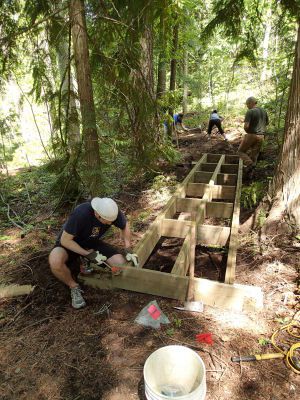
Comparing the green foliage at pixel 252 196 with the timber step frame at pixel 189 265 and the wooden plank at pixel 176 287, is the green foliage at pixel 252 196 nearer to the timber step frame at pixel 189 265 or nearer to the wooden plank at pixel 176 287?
the timber step frame at pixel 189 265

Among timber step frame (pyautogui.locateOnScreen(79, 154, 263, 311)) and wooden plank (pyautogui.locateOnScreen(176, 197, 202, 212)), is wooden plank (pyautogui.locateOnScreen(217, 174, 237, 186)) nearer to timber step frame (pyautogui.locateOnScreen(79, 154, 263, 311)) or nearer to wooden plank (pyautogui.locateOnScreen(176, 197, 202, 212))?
timber step frame (pyautogui.locateOnScreen(79, 154, 263, 311))

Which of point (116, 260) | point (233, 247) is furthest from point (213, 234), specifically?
point (116, 260)

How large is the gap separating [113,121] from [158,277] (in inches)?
103

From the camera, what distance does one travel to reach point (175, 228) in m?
3.94

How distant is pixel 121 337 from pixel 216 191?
352 centimetres

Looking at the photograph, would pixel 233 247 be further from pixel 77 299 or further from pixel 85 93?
pixel 85 93

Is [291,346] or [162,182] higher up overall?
[162,182]

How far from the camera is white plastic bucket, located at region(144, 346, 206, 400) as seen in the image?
194 centimetres

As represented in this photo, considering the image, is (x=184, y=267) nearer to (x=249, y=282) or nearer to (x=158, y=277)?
(x=158, y=277)

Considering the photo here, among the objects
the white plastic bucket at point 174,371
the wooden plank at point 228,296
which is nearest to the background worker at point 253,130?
the wooden plank at point 228,296

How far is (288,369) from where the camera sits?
219 centimetres

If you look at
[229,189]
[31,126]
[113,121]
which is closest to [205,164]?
[229,189]

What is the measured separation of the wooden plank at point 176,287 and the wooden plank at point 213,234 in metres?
1.02

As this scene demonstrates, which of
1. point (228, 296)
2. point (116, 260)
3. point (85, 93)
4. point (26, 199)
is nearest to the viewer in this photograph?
point (228, 296)
